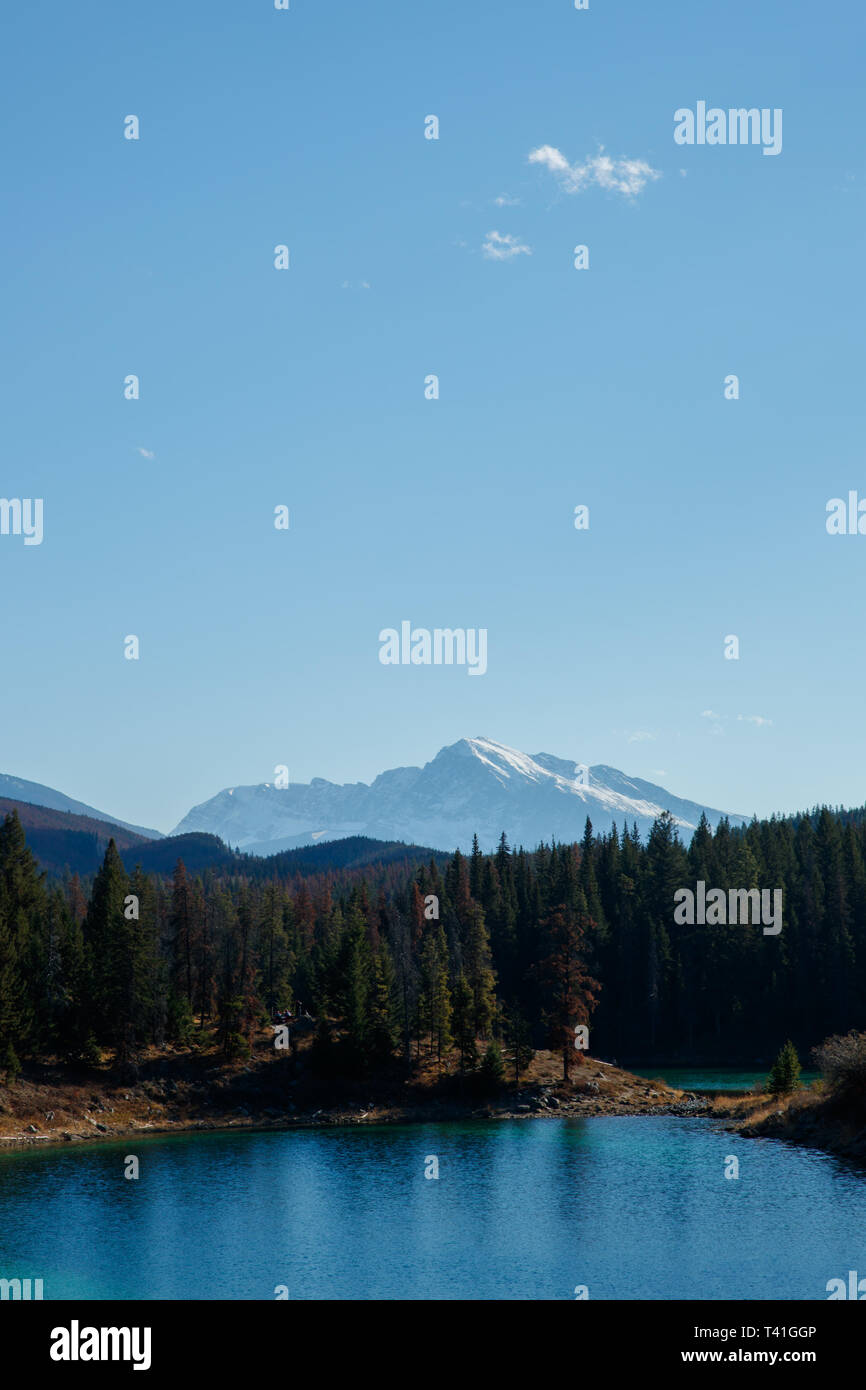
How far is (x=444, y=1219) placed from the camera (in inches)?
2283

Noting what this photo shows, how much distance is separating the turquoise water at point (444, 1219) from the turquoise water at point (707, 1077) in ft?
106

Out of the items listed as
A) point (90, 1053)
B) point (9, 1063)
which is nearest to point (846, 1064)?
point (90, 1053)

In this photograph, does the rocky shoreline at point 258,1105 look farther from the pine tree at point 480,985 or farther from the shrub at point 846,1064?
the shrub at point 846,1064

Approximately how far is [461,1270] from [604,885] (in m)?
127

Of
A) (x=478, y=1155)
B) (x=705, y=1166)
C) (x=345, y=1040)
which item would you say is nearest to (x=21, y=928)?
(x=345, y=1040)

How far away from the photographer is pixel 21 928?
102812mm

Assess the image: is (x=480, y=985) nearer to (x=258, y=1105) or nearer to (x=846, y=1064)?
(x=258, y=1105)

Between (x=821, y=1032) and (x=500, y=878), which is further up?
(x=500, y=878)

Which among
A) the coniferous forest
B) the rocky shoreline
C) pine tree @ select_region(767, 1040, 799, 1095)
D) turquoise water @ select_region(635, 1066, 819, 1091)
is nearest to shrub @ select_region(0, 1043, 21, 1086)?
the coniferous forest

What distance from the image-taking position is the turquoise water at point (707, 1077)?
11425 cm

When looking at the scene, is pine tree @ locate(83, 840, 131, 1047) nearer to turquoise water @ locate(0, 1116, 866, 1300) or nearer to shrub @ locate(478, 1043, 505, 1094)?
turquoise water @ locate(0, 1116, 866, 1300)

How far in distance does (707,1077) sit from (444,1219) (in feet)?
247
